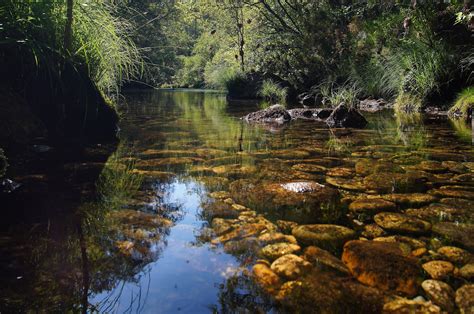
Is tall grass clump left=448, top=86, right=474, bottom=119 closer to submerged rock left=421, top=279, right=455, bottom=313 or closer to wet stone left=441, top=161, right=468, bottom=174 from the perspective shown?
wet stone left=441, top=161, right=468, bottom=174

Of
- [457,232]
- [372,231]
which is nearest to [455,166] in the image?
[457,232]

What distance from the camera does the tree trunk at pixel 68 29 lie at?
13.5 feet

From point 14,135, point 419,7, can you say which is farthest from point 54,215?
point 419,7

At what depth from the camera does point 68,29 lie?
4.32m

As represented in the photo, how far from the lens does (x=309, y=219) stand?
7.69 ft

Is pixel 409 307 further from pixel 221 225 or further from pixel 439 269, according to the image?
pixel 221 225

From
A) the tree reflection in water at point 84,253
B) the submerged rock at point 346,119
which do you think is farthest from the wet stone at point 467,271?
the submerged rock at point 346,119

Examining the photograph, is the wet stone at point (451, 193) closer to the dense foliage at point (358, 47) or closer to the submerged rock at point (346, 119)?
the dense foliage at point (358, 47)

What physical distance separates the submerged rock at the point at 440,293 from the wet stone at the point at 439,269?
6 centimetres

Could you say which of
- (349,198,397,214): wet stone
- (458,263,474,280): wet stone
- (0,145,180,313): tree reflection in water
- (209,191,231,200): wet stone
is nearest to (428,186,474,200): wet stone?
(349,198,397,214): wet stone

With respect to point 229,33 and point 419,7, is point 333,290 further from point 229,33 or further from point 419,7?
point 229,33

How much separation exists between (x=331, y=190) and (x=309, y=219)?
0.57 meters

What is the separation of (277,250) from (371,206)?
3.00 feet

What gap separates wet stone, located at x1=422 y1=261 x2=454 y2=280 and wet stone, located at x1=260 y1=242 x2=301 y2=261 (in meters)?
0.58
